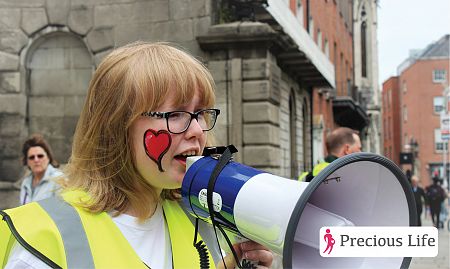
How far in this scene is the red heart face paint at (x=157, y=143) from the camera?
107cm

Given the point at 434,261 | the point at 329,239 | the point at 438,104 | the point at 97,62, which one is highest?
the point at 97,62

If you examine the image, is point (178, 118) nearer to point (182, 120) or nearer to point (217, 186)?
point (182, 120)

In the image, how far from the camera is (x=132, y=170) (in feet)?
3.71

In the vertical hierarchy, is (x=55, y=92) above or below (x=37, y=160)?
above

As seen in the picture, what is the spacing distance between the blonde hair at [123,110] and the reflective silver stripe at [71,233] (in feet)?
0.16

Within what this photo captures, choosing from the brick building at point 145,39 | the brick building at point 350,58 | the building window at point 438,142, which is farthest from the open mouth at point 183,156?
the brick building at point 145,39

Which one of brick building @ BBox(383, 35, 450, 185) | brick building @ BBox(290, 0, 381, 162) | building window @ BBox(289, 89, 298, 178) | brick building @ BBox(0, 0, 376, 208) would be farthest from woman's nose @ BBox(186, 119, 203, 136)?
brick building @ BBox(0, 0, 376, 208)

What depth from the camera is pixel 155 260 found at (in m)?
1.11

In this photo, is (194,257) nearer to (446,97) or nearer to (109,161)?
(109,161)

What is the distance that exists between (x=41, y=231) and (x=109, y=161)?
218 millimetres

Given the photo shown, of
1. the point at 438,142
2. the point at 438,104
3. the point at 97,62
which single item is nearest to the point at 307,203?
the point at 438,142

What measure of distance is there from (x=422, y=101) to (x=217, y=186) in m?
2.05

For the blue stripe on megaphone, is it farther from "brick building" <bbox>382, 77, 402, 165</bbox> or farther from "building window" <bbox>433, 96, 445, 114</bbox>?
"building window" <bbox>433, 96, 445, 114</bbox>

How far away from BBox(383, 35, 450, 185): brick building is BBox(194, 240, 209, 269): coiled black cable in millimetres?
1560
